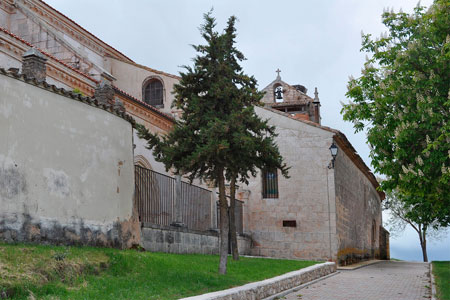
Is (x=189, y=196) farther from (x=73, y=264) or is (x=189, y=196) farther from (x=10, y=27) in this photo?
(x=10, y=27)

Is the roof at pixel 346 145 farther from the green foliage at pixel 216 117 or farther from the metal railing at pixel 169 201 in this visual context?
the green foliage at pixel 216 117

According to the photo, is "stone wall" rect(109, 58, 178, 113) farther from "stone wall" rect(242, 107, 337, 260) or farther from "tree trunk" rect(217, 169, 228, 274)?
"tree trunk" rect(217, 169, 228, 274)

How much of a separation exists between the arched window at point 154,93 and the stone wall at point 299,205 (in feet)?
23.3

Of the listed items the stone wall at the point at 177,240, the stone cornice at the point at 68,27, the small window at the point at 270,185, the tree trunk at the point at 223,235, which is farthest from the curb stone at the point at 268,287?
the stone cornice at the point at 68,27

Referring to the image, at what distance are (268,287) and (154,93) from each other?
18.0 m

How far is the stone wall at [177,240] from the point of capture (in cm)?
1279

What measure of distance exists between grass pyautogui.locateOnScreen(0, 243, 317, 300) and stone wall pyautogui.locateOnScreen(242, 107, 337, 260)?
35.3 ft

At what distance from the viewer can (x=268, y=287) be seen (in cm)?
1067

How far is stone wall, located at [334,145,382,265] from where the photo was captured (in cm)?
2244

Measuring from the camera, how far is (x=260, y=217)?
22.3m

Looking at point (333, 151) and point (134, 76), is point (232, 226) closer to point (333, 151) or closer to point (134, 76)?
point (333, 151)

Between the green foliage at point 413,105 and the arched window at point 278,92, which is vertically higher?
the arched window at point 278,92

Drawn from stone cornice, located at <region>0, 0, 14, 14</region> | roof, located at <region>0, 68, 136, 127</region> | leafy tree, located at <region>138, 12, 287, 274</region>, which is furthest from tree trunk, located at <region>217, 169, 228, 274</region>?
stone cornice, located at <region>0, 0, 14, 14</region>

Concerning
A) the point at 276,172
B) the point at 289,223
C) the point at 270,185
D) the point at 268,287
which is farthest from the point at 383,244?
the point at 268,287
